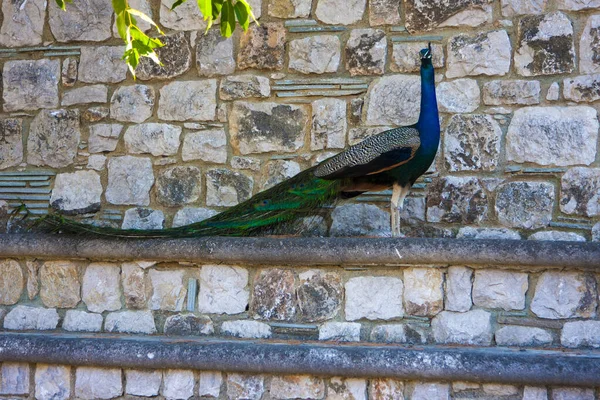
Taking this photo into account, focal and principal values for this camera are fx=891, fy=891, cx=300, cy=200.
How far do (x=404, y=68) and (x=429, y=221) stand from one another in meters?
0.98

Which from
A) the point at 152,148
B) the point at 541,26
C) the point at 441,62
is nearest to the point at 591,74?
the point at 541,26

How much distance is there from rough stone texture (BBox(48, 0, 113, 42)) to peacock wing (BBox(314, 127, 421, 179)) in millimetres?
2019

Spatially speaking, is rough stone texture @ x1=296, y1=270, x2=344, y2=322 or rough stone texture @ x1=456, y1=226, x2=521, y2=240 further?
rough stone texture @ x1=456, y1=226, x2=521, y2=240

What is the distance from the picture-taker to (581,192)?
5273 millimetres

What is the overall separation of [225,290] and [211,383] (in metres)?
0.54

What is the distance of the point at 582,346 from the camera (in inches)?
185

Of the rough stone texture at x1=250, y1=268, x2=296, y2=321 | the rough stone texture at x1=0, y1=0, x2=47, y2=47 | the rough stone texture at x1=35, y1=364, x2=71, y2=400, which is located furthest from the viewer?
the rough stone texture at x1=0, y1=0, x2=47, y2=47

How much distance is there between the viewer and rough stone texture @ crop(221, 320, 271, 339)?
5.07m

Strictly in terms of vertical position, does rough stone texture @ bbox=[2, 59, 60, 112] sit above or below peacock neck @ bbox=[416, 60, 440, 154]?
above

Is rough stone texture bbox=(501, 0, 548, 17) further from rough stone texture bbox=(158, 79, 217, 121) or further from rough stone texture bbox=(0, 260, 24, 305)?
rough stone texture bbox=(0, 260, 24, 305)

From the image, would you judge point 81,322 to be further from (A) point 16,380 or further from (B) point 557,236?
(B) point 557,236

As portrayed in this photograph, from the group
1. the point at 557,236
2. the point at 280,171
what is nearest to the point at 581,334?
the point at 557,236

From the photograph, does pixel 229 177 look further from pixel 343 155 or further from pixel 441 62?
pixel 441 62

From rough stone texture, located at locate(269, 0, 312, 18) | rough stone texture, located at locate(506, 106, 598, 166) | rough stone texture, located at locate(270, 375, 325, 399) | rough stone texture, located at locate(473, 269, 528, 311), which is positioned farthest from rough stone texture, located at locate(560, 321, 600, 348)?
rough stone texture, located at locate(269, 0, 312, 18)
